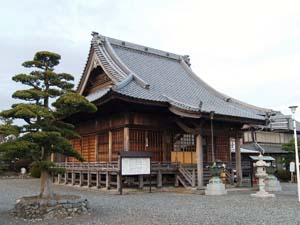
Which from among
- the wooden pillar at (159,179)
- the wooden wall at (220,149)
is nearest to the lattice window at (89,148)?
the wooden pillar at (159,179)

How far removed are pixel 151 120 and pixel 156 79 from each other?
3.66 metres

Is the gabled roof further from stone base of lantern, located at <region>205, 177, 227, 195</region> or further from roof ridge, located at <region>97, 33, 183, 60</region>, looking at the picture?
stone base of lantern, located at <region>205, 177, 227, 195</region>

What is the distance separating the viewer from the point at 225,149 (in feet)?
65.9

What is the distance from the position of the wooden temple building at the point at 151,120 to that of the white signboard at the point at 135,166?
0.74m

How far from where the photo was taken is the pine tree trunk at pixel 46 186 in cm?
960

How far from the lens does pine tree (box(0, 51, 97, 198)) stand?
918 centimetres

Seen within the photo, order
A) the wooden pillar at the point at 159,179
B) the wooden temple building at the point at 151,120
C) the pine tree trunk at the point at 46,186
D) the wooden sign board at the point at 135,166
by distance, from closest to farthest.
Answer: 1. the pine tree trunk at the point at 46,186
2. the wooden sign board at the point at 135,166
3. the wooden temple building at the point at 151,120
4. the wooden pillar at the point at 159,179

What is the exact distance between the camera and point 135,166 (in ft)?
47.1

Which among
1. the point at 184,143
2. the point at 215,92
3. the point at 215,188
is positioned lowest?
the point at 215,188

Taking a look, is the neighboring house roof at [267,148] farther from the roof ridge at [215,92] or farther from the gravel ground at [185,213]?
the gravel ground at [185,213]

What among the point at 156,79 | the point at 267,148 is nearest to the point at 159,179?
the point at 156,79

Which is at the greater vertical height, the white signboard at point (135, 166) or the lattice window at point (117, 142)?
the lattice window at point (117, 142)

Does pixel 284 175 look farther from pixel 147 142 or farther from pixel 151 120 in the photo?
pixel 151 120

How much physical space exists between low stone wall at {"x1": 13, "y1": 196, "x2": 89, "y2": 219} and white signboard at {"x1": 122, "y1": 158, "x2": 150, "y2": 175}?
193 inches
